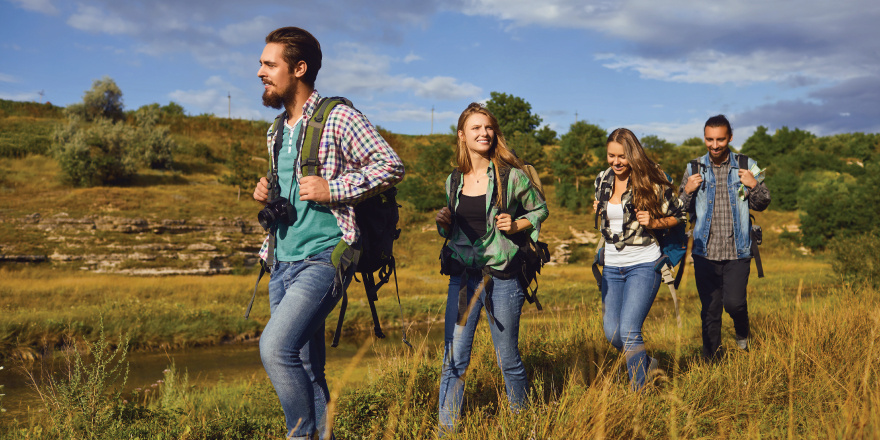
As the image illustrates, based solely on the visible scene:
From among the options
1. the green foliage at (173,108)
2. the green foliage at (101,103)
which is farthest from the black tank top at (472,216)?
the green foliage at (173,108)

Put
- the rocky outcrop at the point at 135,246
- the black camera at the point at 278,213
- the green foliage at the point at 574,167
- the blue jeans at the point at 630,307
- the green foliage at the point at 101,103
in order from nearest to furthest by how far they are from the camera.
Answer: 1. the black camera at the point at 278,213
2. the blue jeans at the point at 630,307
3. the rocky outcrop at the point at 135,246
4. the green foliage at the point at 574,167
5. the green foliage at the point at 101,103

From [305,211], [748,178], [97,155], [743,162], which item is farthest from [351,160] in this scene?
[97,155]

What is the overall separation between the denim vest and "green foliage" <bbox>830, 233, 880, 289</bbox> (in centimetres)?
968

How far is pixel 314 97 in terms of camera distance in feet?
10.4

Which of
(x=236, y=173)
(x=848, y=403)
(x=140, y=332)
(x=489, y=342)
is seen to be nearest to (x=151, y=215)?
(x=236, y=173)

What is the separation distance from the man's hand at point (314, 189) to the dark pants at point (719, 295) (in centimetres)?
376

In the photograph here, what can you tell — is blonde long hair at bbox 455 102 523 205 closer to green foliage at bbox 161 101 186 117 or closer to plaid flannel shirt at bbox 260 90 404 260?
plaid flannel shirt at bbox 260 90 404 260

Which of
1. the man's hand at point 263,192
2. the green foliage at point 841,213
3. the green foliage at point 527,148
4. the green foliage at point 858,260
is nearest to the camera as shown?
the man's hand at point 263,192

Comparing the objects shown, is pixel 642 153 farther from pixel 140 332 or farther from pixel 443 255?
pixel 140 332

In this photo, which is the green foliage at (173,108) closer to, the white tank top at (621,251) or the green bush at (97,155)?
the green bush at (97,155)

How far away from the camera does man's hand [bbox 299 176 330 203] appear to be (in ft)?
9.08

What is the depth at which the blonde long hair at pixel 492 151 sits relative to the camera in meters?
3.80

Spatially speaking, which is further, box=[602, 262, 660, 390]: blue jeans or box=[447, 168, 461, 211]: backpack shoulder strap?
box=[602, 262, 660, 390]: blue jeans

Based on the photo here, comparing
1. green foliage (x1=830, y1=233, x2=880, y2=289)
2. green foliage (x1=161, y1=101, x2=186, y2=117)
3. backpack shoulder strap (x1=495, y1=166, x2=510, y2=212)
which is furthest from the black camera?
green foliage (x1=161, y1=101, x2=186, y2=117)
